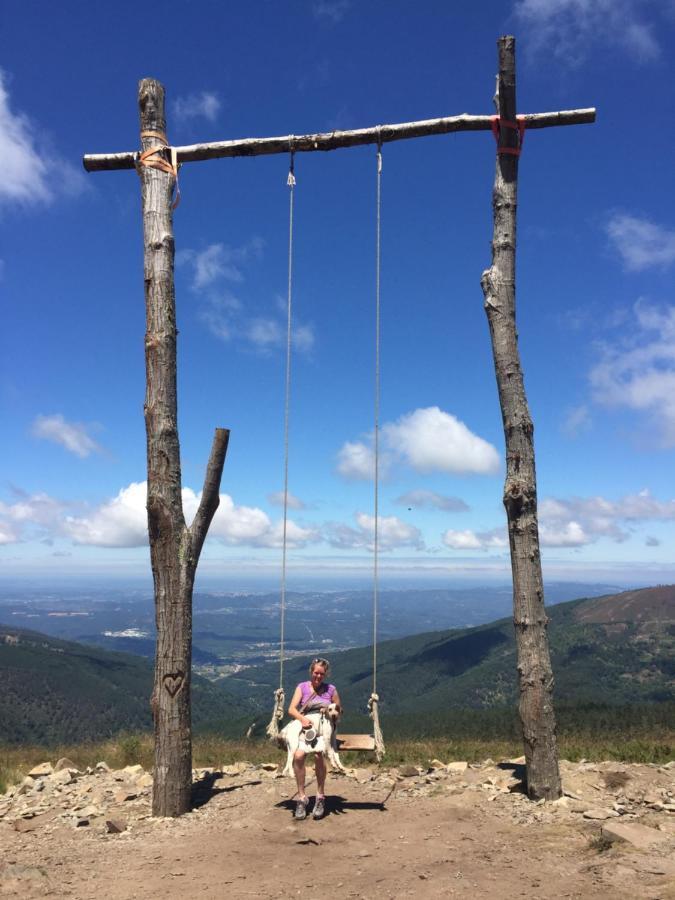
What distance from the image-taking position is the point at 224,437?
25.4ft

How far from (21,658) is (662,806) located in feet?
440

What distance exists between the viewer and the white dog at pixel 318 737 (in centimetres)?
663

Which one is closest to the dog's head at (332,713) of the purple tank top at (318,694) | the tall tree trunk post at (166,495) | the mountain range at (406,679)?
the purple tank top at (318,694)

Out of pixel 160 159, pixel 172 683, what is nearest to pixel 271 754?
pixel 172 683

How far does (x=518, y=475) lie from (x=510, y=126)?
4270 mm

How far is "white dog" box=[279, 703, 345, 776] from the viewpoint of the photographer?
6629 mm

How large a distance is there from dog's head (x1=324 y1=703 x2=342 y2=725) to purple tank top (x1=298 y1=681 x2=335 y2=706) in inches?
6.4

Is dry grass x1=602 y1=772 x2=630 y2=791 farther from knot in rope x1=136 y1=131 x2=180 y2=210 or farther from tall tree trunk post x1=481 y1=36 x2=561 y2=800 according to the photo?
knot in rope x1=136 y1=131 x2=180 y2=210

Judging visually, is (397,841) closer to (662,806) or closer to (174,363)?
(662,806)

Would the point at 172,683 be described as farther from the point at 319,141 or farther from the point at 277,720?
the point at 319,141

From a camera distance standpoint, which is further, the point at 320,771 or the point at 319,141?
the point at 319,141

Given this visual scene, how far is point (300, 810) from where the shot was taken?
6395mm

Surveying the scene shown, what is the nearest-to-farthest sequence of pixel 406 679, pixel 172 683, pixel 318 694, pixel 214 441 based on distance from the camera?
pixel 172 683
pixel 318 694
pixel 214 441
pixel 406 679

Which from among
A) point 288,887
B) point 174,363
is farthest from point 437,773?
point 174,363
